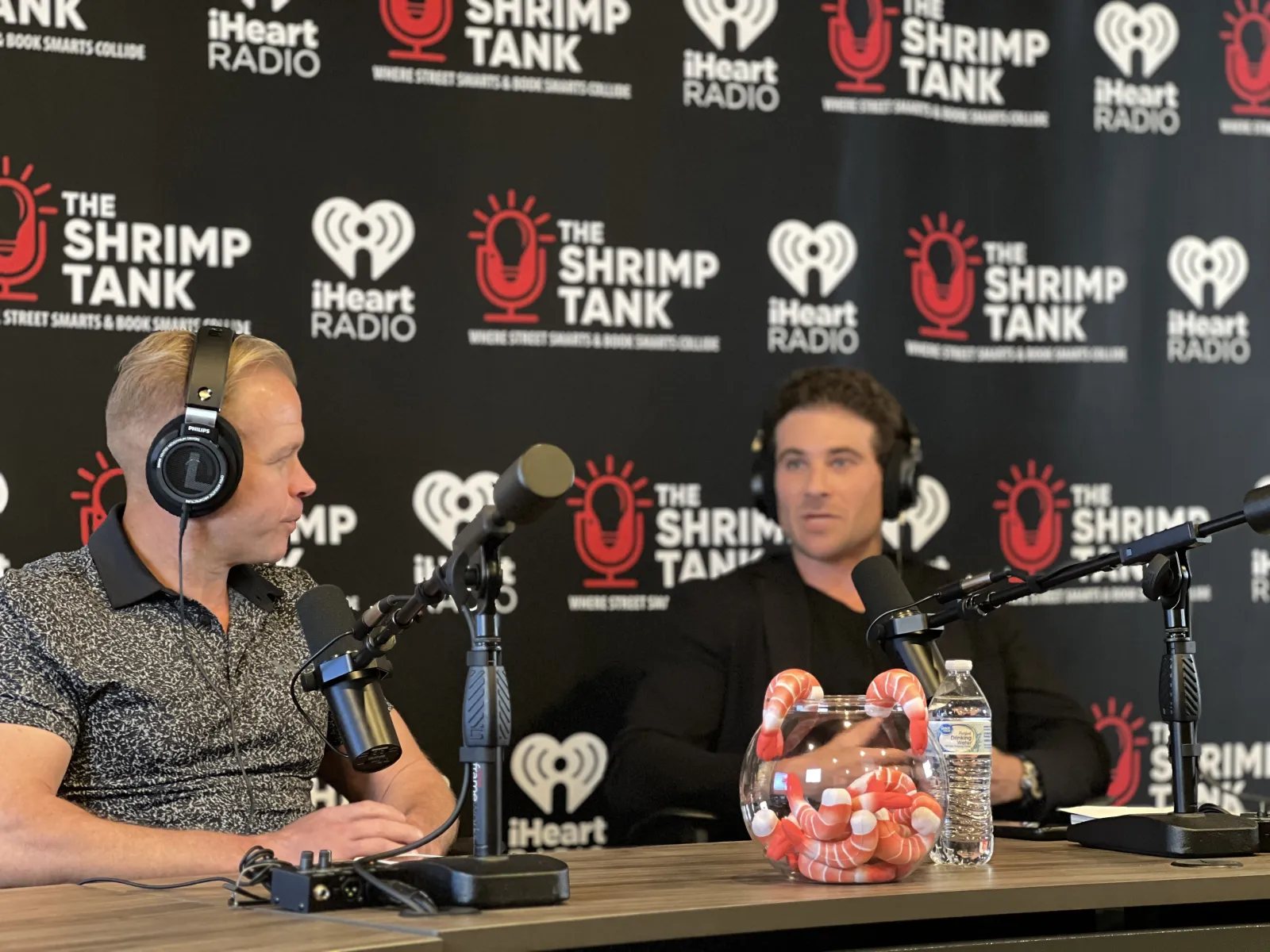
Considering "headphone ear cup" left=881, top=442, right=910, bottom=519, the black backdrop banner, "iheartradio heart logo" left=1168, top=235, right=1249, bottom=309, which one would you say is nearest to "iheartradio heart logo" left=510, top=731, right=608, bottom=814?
the black backdrop banner

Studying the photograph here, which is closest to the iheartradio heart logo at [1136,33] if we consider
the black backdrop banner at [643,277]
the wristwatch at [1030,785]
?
the black backdrop banner at [643,277]

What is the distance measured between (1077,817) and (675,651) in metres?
1.16

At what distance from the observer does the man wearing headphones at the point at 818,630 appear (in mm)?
3215

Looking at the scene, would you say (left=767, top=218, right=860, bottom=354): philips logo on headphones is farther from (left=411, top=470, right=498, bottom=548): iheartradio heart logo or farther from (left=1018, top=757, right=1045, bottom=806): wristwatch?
(left=1018, top=757, right=1045, bottom=806): wristwatch

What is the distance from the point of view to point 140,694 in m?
2.39

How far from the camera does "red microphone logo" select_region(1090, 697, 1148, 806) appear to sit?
146 inches

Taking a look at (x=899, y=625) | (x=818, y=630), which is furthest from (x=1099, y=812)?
(x=818, y=630)

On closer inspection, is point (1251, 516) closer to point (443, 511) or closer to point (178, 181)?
point (443, 511)

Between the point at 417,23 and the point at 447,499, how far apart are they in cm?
103

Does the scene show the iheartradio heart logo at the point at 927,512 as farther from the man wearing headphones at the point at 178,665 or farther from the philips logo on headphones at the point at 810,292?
the man wearing headphones at the point at 178,665

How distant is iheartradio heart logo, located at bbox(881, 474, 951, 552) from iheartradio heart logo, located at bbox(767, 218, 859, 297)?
0.51 meters

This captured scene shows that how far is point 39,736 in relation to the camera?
7.46 feet

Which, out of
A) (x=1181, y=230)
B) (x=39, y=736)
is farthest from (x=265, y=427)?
(x=1181, y=230)

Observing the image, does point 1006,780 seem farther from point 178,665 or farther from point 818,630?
point 178,665
